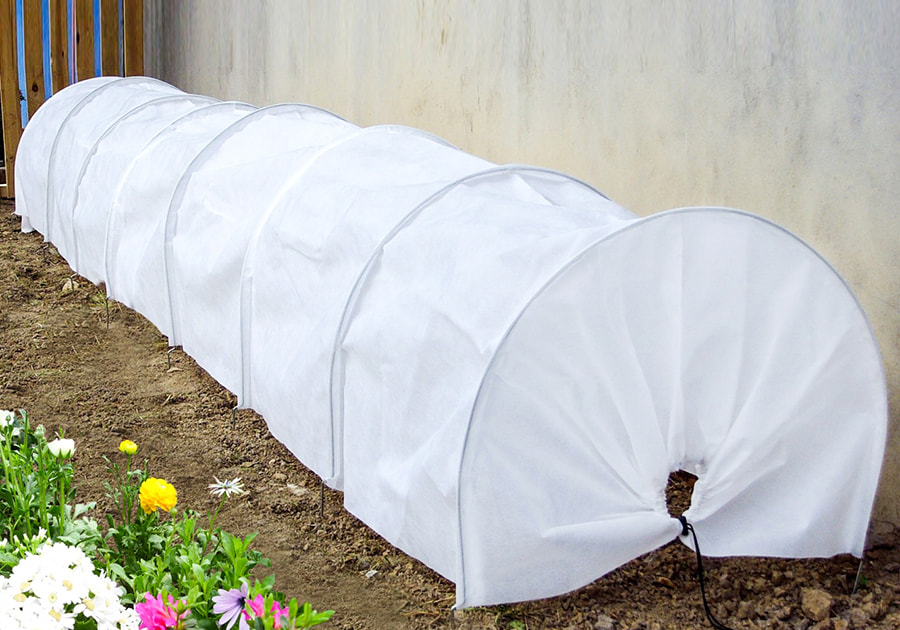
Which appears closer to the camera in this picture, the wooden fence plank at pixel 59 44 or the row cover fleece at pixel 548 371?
the row cover fleece at pixel 548 371

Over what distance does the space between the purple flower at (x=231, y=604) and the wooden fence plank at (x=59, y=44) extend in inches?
379

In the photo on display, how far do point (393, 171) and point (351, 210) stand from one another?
0.36 metres

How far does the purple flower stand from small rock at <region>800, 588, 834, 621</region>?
217 cm

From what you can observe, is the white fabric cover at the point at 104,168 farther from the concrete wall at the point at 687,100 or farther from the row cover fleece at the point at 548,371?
the row cover fleece at the point at 548,371

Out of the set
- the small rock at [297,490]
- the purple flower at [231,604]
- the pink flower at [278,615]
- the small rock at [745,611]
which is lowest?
the small rock at [297,490]

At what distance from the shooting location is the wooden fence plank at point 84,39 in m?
10.5

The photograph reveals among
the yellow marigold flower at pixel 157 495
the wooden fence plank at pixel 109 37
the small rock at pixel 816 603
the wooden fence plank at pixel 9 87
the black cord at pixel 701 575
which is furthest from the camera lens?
the wooden fence plank at pixel 109 37

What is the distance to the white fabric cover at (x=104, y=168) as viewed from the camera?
6.52m

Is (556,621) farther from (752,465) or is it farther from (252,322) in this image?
(252,322)

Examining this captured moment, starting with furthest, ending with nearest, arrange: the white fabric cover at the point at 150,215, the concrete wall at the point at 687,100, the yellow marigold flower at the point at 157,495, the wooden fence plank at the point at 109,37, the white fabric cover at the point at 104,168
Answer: the wooden fence plank at the point at 109,37 → the white fabric cover at the point at 104,168 → the white fabric cover at the point at 150,215 → the concrete wall at the point at 687,100 → the yellow marigold flower at the point at 157,495

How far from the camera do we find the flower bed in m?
2.17

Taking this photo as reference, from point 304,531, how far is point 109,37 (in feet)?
27.6

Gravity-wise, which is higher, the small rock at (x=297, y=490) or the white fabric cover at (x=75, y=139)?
the white fabric cover at (x=75, y=139)

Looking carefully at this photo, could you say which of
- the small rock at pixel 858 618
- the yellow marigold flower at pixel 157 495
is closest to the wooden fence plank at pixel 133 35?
the yellow marigold flower at pixel 157 495
